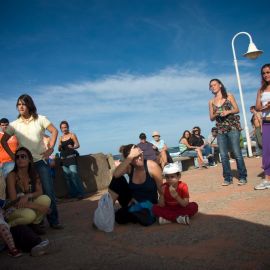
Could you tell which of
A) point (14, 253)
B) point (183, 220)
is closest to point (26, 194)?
point (14, 253)

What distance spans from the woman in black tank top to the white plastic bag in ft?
12.5

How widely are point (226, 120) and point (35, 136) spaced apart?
3.63 meters

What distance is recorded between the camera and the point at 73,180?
8.23 meters

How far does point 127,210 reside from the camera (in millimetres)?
4688

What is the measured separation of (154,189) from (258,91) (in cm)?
271

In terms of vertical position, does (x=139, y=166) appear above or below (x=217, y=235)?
above

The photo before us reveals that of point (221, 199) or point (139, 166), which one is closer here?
point (139, 166)

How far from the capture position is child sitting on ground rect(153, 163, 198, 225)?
14.2 ft

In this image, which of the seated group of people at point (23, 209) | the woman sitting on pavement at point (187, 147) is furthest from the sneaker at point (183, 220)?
the woman sitting on pavement at point (187, 147)

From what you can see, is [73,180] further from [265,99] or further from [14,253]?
[265,99]

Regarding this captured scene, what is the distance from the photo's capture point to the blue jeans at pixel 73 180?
8219 mm

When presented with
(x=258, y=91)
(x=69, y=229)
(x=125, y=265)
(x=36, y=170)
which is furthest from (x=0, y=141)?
(x=258, y=91)

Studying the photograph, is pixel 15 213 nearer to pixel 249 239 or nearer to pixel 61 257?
pixel 61 257

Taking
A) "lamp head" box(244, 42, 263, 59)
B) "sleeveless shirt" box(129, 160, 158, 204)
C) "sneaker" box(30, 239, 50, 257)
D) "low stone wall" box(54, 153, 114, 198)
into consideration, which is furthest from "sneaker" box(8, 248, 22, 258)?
"lamp head" box(244, 42, 263, 59)
